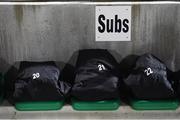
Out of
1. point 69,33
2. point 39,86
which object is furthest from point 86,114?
point 69,33

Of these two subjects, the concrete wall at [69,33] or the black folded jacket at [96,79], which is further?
the concrete wall at [69,33]

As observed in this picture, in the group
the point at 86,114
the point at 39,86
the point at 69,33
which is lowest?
the point at 86,114

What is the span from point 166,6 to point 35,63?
1.07 metres

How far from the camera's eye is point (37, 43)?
2605 millimetres

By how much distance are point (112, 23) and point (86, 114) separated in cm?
Answer: 70

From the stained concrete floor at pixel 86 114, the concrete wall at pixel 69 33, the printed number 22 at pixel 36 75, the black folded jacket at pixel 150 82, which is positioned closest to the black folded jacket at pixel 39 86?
the printed number 22 at pixel 36 75

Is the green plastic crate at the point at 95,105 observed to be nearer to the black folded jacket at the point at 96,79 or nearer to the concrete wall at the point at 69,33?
the black folded jacket at the point at 96,79

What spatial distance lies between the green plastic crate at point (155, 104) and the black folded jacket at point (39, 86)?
0.51m

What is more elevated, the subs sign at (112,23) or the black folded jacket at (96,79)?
the subs sign at (112,23)

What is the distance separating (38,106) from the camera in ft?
7.93

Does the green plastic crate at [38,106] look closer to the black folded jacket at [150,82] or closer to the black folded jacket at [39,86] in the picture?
the black folded jacket at [39,86]

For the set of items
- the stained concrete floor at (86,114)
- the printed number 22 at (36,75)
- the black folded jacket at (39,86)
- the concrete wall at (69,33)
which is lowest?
the stained concrete floor at (86,114)

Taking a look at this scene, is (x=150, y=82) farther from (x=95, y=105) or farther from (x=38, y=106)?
(x=38, y=106)

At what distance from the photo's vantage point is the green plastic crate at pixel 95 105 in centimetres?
240
